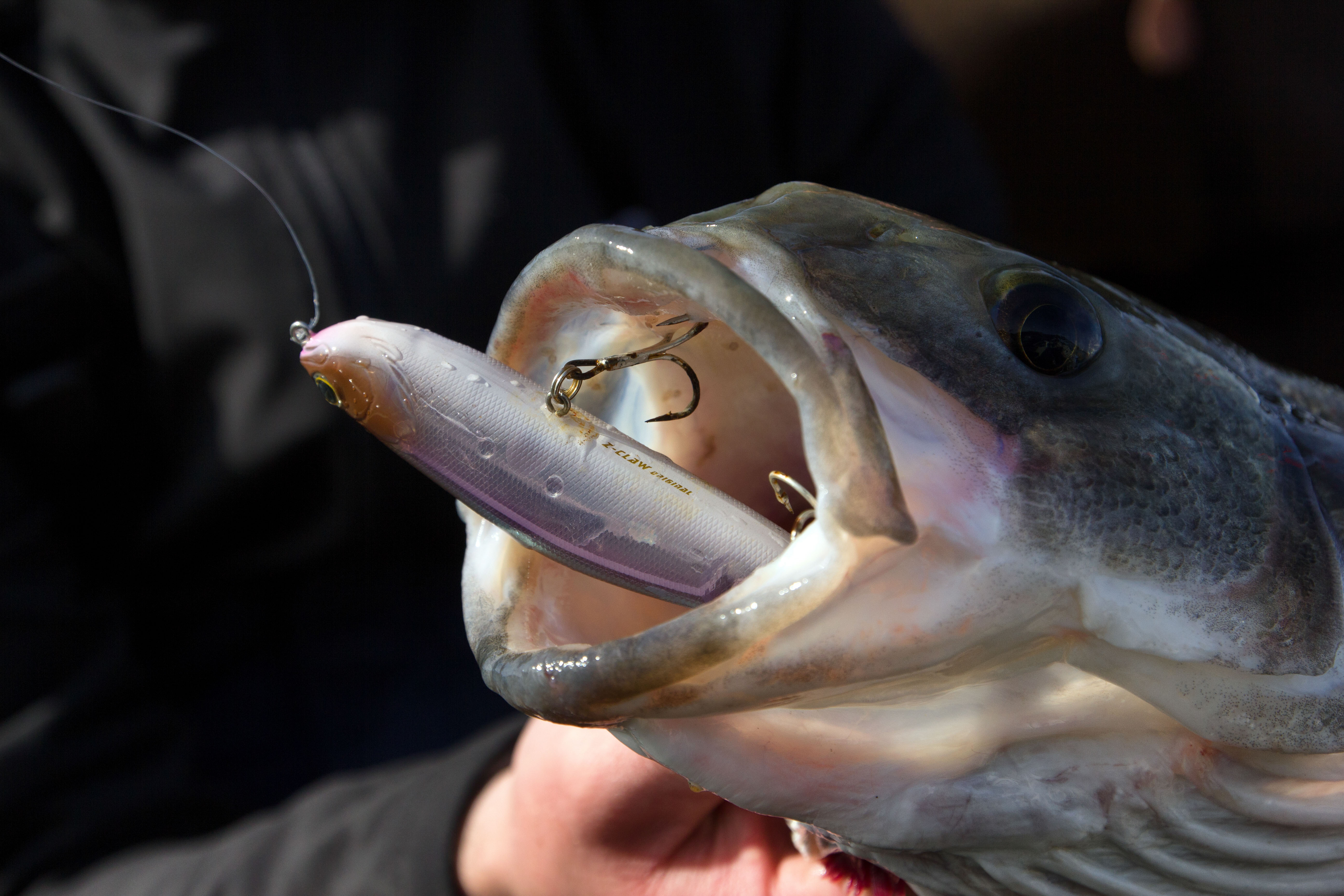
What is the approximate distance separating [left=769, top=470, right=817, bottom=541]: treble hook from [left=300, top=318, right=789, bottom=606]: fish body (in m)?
0.03

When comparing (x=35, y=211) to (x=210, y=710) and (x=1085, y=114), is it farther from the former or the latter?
(x=1085, y=114)

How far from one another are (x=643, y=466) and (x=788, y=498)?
0.16 meters

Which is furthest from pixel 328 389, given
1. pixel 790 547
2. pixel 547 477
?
pixel 790 547

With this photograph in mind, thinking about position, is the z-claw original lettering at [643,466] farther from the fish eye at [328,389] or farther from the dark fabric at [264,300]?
the dark fabric at [264,300]

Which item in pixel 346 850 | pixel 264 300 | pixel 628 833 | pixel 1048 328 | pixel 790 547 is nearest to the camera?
pixel 790 547

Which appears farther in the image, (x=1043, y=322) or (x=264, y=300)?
(x=264, y=300)

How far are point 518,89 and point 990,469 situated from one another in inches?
49.7

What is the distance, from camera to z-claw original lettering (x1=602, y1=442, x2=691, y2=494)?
58 cm

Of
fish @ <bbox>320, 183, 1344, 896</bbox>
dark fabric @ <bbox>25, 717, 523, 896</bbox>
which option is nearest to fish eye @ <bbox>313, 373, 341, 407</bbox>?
fish @ <bbox>320, 183, 1344, 896</bbox>

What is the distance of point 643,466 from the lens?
0.58 meters

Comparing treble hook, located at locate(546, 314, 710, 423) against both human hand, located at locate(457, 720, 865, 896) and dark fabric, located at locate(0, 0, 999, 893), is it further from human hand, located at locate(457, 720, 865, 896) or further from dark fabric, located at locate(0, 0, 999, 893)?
dark fabric, located at locate(0, 0, 999, 893)

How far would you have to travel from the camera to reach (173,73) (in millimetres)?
1353

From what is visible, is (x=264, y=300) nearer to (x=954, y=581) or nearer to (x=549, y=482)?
(x=549, y=482)

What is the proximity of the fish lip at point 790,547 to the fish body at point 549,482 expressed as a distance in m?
0.08
